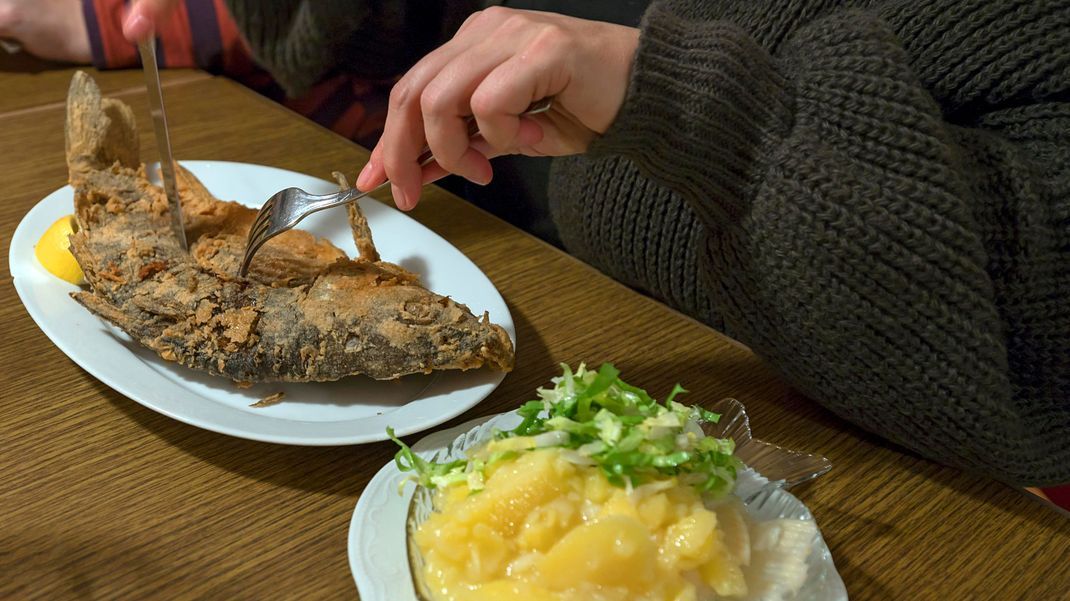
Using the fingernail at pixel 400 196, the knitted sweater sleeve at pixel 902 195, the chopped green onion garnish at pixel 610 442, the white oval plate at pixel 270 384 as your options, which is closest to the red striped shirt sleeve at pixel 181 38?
the white oval plate at pixel 270 384

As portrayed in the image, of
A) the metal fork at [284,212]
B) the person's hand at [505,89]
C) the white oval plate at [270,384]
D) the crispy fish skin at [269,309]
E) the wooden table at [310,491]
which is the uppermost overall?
the person's hand at [505,89]

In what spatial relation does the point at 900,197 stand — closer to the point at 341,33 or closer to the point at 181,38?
the point at 341,33

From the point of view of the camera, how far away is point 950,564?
2.22ft

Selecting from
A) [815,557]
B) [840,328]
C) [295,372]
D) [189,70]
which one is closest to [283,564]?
[295,372]

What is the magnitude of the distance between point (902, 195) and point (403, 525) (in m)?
0.48

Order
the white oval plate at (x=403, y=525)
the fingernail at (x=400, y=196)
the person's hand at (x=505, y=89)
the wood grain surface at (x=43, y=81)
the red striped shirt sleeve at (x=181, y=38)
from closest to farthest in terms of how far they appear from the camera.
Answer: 1. the white oval plate at (x=403, y=525)
2. the person's hand at (x=505, y=89)
3. the fingernail at (x=400, y=196)
4. the wood grain surface at (x=43, y=81)
5. the red striped shirt sleeve at (x=181, y=38)

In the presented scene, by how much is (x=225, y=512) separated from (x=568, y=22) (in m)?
0.50

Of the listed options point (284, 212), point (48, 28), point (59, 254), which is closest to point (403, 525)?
point (284, 212)

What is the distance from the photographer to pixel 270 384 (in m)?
0.79

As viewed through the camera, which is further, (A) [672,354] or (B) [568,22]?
(A) [672,354]

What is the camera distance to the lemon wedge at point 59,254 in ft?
2.84

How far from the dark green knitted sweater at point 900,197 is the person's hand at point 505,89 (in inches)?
1.2

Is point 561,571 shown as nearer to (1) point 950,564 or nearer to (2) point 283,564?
(2) point 283,564

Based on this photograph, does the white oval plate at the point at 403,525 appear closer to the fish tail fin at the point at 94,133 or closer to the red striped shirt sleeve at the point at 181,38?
the fish tail fin at the point at 94,133
